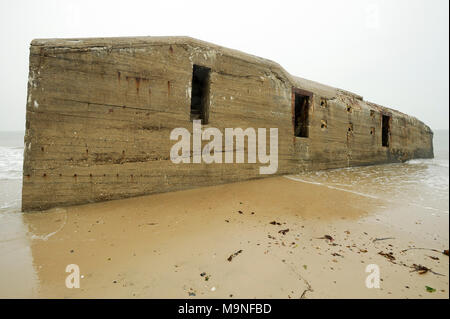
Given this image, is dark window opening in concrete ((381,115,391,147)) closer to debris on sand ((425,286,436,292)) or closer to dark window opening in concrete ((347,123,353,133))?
dark window opening in concrete ((347,123,353,133))

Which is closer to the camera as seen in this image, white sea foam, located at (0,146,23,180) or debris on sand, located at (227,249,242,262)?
debris on sand, located at (227,249,242,262)

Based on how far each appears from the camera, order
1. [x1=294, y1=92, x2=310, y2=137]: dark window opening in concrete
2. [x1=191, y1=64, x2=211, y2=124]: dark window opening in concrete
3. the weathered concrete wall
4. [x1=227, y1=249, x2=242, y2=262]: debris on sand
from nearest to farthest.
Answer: [x1=227, y1=249, x2=242, y2=262]: debris on sand → the weathered concrete wall → [x1=191, y1=64, x2=211, y2=124]: dark window opening in concrete → [x1=294, y1=92, x2=310, y2=137]: dark window opening in concrete

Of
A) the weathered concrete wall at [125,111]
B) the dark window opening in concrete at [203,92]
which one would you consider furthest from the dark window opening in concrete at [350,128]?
the dark window opening in concrete at [203,92]

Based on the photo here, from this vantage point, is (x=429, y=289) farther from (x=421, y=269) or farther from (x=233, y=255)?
(x=233, y=255)

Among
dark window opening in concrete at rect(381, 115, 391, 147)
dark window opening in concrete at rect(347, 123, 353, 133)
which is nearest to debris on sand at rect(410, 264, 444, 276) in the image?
dark window opening in concrete at rect(347, 123, 353, 133)

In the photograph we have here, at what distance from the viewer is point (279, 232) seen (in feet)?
7.80

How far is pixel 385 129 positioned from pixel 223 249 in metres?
9.87

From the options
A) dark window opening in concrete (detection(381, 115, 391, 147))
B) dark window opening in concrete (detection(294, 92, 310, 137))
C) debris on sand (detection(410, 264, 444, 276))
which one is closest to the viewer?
debris on sand (detection(410, 264, 444, 276))

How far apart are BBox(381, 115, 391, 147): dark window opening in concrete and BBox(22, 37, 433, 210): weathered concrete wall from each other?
6.33 m

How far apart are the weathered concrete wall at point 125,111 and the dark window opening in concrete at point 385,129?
6.33m

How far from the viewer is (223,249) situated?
1981mm

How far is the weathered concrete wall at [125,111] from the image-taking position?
2969 millimetres

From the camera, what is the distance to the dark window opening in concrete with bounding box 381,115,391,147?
8.61 metres

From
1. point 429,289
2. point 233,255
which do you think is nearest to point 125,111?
point 233,255
